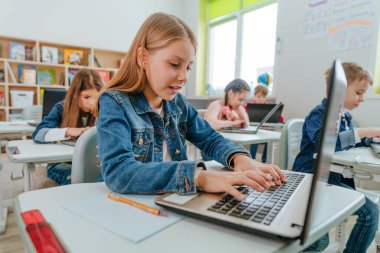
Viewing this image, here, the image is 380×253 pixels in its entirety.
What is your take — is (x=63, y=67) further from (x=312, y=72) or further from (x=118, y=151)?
(x=118, y=151)

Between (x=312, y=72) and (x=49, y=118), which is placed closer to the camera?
(x=49, y=118)

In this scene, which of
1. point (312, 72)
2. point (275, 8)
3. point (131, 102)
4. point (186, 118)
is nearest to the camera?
point (131, 102)

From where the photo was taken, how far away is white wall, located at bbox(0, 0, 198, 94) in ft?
15.1

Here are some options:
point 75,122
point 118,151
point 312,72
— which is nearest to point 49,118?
point 75,122

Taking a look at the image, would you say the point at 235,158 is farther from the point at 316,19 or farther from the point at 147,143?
the point at 316,19

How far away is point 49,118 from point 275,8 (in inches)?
151

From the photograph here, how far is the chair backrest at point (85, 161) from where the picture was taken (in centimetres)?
88

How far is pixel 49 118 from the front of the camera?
1.74 meters

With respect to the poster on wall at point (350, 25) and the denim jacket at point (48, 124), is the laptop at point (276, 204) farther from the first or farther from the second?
the poster on wall at point (350, 25)

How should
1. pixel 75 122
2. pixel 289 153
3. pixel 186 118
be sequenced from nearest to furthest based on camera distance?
pixel 186 118, pixel 289 153, pixel 75 122

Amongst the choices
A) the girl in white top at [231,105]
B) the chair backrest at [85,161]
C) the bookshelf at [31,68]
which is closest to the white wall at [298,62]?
the girl in white top at [231,105]

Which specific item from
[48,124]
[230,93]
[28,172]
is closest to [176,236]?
[28,172]

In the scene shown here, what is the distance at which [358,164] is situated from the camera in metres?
1.12

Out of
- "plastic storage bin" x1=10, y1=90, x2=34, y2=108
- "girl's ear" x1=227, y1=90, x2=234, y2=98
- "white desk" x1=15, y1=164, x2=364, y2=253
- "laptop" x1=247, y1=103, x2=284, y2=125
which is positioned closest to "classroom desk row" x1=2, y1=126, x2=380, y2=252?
"white desk" x1=15, y1=164, x2=364, y2=253
